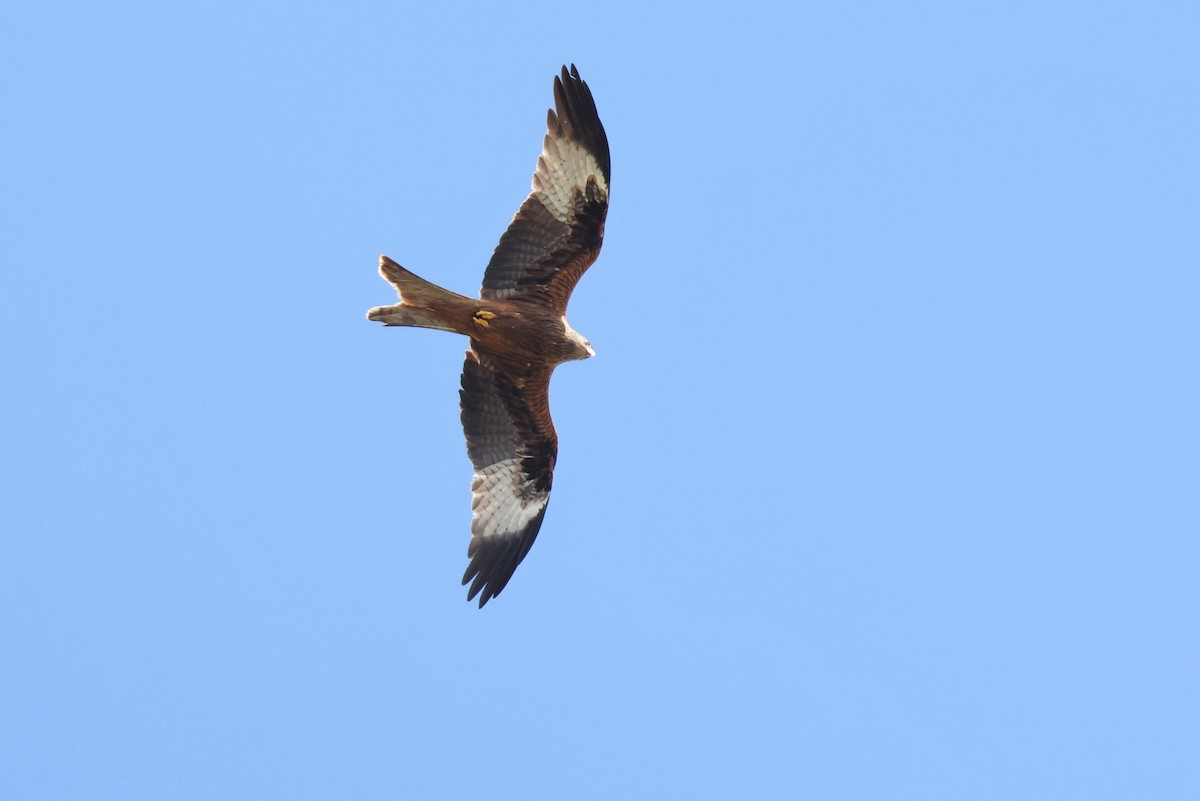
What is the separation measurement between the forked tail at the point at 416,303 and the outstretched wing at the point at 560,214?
1.04 feet

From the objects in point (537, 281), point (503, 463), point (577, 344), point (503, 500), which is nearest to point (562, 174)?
point (537, 281)

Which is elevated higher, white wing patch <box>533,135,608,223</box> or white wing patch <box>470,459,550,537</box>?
white wing patch <box>533,135,608,223</box>

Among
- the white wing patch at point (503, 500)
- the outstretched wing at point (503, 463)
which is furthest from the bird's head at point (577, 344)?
the white wing patch at point (503, 500)

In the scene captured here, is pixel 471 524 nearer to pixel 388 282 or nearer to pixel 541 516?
pixel 541 516

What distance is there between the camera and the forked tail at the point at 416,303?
10836mm

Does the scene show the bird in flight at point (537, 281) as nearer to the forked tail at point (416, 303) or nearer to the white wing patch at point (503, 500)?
the forked tail at point (416, 303)

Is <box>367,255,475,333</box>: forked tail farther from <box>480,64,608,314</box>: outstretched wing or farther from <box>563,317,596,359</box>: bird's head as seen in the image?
<box>563,317,596,359</box>: bird's head

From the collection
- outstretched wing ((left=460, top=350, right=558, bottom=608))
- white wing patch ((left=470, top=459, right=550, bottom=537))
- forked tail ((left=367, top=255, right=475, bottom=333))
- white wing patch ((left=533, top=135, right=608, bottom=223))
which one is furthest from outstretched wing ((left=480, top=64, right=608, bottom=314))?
white wing patch ((left=470, top=459, right=550, bottom=537))

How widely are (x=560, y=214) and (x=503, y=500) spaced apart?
7.51 feet

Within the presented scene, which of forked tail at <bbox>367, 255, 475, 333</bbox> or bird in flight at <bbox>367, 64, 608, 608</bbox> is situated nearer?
forked tail at <bbox>367, 255, 475, 333</bbox>

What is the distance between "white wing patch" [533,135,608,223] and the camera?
36.4 ft

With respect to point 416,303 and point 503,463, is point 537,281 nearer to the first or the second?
point 416,303

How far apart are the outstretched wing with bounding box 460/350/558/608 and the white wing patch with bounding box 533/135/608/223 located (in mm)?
1328

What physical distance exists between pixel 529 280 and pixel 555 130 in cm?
105
